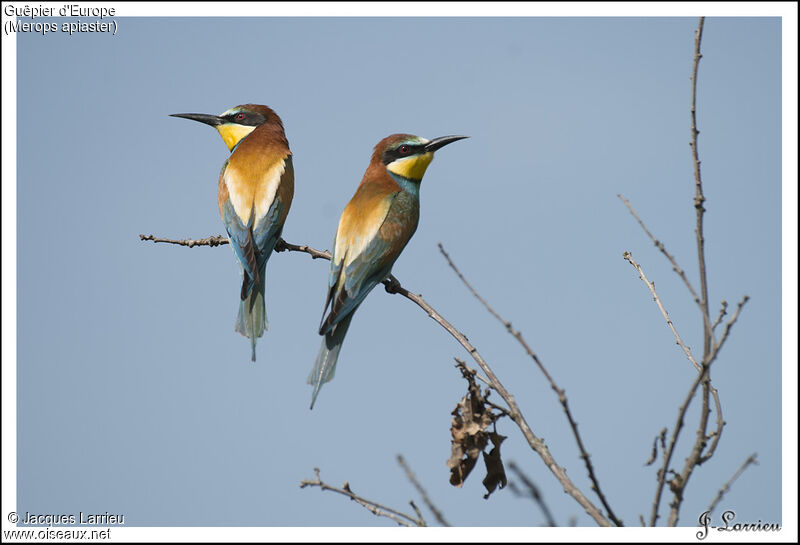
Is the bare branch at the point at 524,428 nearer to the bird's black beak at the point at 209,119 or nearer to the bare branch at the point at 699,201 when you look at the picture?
the bare branch at the point at 699,201

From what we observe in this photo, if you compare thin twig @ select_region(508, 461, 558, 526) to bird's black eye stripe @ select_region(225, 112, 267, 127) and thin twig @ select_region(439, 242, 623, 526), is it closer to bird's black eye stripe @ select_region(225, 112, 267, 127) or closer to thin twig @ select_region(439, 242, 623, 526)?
thin twig @ select_region(439, 242, 623, 526)

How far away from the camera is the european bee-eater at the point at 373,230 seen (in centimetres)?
320

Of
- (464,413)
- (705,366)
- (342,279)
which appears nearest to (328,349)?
(342,279)

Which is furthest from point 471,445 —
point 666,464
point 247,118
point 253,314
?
point 247,118

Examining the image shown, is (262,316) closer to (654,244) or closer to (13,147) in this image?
(13,147)

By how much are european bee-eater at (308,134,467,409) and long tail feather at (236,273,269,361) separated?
1.46ft

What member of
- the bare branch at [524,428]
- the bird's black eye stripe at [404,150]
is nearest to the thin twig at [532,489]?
the bare branch at [524,428]

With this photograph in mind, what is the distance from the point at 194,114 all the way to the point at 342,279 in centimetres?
163

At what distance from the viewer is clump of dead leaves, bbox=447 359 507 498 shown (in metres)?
2.29

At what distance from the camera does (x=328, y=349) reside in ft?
10.5

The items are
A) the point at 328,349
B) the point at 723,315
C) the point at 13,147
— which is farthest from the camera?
the point at 13,147

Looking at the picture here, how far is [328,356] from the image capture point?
3172 mm

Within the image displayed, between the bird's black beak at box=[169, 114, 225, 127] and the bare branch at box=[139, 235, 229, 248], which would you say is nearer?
the bare branch at box=[139, 235, 229, 248]

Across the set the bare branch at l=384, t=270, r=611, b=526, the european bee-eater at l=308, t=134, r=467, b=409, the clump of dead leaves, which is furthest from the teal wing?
the clump of dead leaves
